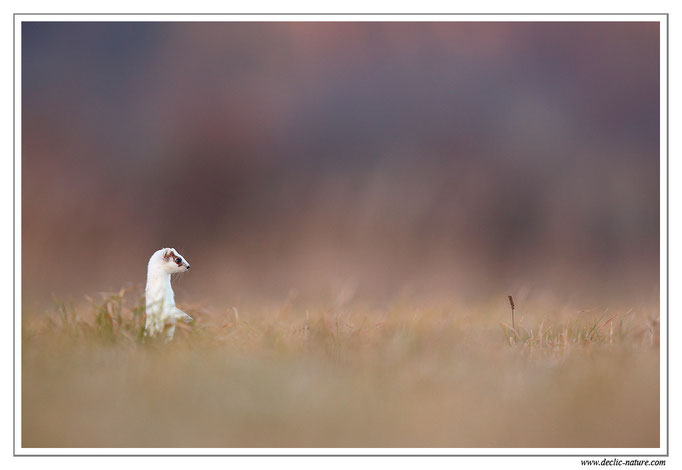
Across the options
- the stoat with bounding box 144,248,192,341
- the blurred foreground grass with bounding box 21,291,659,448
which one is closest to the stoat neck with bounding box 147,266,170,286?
the stoat with bounding box 144,248,192,341

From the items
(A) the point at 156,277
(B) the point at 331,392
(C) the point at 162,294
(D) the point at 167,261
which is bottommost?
(B) the point at 331,392

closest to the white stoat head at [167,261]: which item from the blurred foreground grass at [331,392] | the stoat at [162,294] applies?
the stoat at [162,294]

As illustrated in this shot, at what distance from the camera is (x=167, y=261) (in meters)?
4.18

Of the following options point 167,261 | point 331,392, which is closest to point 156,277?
point 167,261

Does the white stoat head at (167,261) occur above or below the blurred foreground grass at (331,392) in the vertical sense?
above

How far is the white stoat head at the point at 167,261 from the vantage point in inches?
164

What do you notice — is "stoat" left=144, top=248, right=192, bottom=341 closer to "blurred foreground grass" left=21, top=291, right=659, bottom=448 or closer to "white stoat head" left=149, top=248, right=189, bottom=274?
"white stoat head" left=149, top=248, right=189, bottom=274

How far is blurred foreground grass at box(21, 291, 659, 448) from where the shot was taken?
2.97 m

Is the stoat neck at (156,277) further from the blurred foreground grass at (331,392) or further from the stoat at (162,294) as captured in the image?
the blurred foreground grass at (331,392)

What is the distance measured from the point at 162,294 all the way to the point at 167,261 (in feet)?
0.80

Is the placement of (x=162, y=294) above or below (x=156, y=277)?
below

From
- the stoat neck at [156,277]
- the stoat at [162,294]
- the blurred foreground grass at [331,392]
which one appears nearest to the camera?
the blurred foreground grass at [331,392]

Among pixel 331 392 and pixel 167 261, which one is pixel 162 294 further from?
pixel 331 392
